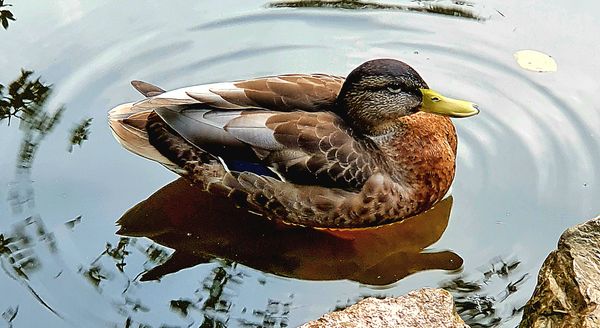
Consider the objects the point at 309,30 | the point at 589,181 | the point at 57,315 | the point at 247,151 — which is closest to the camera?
the point at 57,315

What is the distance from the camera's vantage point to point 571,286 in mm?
4008

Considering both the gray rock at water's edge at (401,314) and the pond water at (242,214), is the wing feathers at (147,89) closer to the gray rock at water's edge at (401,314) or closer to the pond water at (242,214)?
the pond water at (242,214)

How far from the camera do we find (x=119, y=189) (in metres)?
5.43

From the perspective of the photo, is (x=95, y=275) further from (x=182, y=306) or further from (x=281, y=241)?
(x=281, y=241)

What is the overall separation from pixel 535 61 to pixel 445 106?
1.49 meters

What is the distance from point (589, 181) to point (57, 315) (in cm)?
287

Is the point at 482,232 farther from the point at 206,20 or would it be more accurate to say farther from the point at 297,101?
the point at 206,20

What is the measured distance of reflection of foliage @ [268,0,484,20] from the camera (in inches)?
261

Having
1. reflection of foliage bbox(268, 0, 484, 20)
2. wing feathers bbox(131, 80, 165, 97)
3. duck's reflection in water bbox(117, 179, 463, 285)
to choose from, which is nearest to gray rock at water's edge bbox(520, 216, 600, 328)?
duck's reflection in water bbox(117, 179, 463, 285)

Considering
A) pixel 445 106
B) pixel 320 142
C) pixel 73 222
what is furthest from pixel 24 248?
pixel 445 106

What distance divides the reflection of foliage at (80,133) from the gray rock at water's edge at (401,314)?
2.22 m

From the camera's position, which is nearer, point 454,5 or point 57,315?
point 57,315

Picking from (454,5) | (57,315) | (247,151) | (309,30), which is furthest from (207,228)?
(454,5)

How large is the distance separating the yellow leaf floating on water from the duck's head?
133 cm
